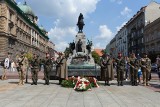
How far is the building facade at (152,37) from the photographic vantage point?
6109 centimetres

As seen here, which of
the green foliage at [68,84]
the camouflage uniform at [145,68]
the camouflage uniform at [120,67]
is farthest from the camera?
the camouflage uniform at [145,68]

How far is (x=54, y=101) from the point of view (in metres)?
9.05

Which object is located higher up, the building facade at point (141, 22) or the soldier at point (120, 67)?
the building facade at point (141, 22)

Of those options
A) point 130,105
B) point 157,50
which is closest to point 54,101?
point 130,105

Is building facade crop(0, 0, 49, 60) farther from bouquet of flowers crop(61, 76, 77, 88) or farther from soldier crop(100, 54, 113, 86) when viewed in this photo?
bouquet of flowers crop(61, 76, 77, 88)

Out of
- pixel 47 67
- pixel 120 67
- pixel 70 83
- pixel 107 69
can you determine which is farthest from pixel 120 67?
pixel 47 67

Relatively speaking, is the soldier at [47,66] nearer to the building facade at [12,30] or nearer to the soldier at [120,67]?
the soldier at [120,67]

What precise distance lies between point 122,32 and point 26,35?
40.5 metres

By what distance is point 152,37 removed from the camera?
217 ft

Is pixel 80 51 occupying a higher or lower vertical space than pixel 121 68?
higher

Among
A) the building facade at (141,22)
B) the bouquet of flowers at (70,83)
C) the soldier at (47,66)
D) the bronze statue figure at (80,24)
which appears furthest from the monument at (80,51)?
the building facade at (141,22)

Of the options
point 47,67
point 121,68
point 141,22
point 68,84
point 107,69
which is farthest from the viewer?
point 141,22

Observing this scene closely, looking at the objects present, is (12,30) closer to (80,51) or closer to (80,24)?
(80,24)

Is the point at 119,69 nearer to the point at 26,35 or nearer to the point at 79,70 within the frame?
the point at 79,70
